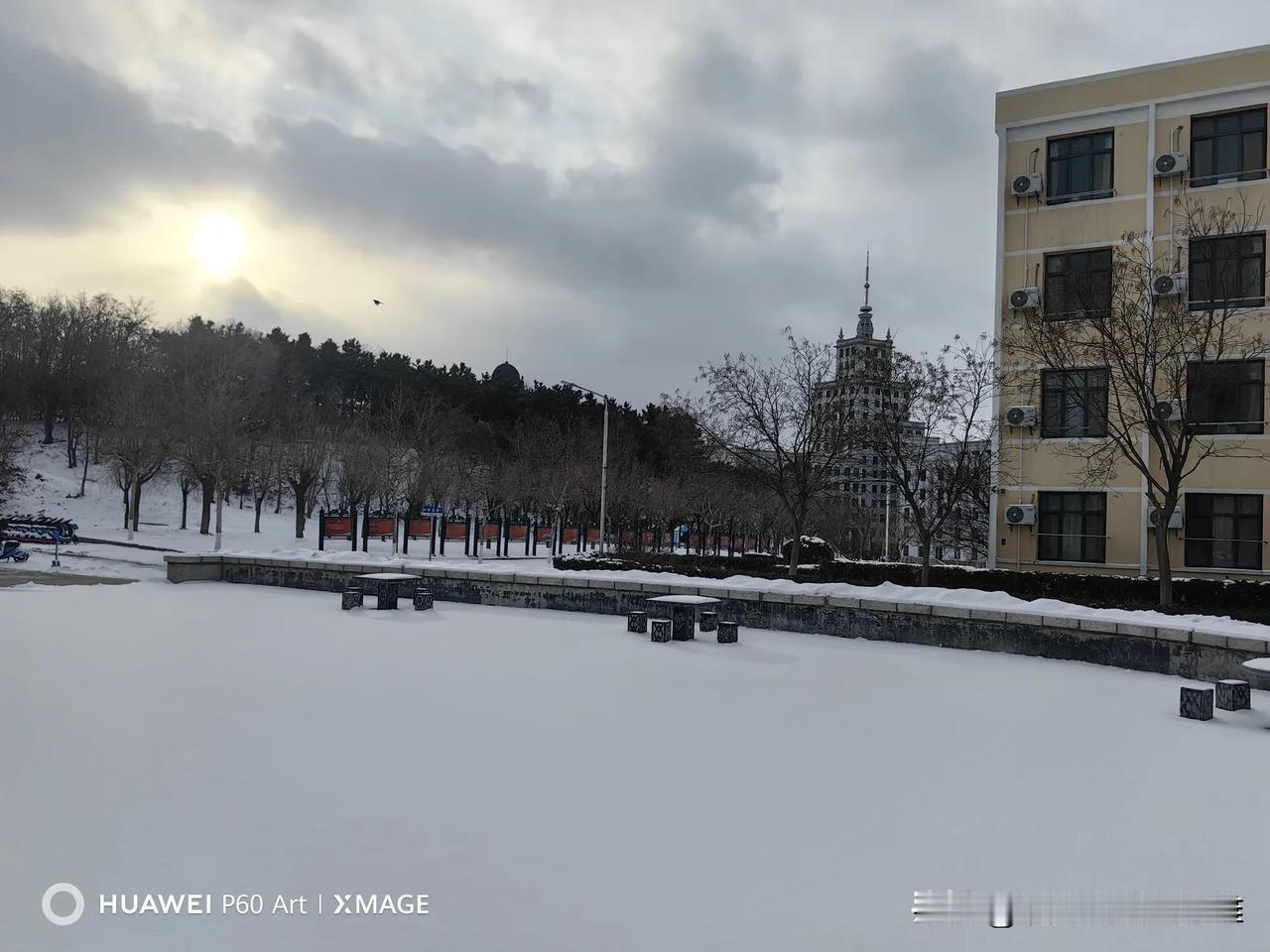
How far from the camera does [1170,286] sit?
792 inches

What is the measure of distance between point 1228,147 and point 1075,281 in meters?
4.77

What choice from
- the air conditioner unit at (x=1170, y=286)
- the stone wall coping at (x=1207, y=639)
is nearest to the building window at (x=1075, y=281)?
the air conditioner unit at (x=1170, y=286)

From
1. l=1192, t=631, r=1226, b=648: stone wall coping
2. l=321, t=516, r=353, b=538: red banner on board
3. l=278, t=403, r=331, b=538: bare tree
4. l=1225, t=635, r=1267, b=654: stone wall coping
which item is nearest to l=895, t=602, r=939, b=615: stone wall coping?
l=1192, t=631, r=1226, b=648: stone wall coping

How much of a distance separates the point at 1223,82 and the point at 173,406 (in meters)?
41.3

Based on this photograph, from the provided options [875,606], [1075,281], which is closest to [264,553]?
[875,606]

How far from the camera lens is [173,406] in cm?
4088

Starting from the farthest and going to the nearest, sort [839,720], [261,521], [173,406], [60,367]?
1. [60,367]
2. [261,521]
3. [173,406]
4. [839,720]

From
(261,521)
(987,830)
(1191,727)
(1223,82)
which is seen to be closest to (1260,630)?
(1191,727)

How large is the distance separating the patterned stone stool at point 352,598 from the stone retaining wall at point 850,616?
2.02 meters

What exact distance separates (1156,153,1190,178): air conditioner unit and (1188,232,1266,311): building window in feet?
6.39

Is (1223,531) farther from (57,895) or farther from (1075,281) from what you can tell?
(57,895)

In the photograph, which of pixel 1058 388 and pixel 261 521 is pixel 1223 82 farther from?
pixel 261 521

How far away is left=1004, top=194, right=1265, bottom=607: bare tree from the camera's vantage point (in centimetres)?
1936

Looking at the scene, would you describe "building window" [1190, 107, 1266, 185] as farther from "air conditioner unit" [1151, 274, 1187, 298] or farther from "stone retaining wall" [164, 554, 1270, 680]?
"stone retaining wall" [164, 554, 1270, 680]
